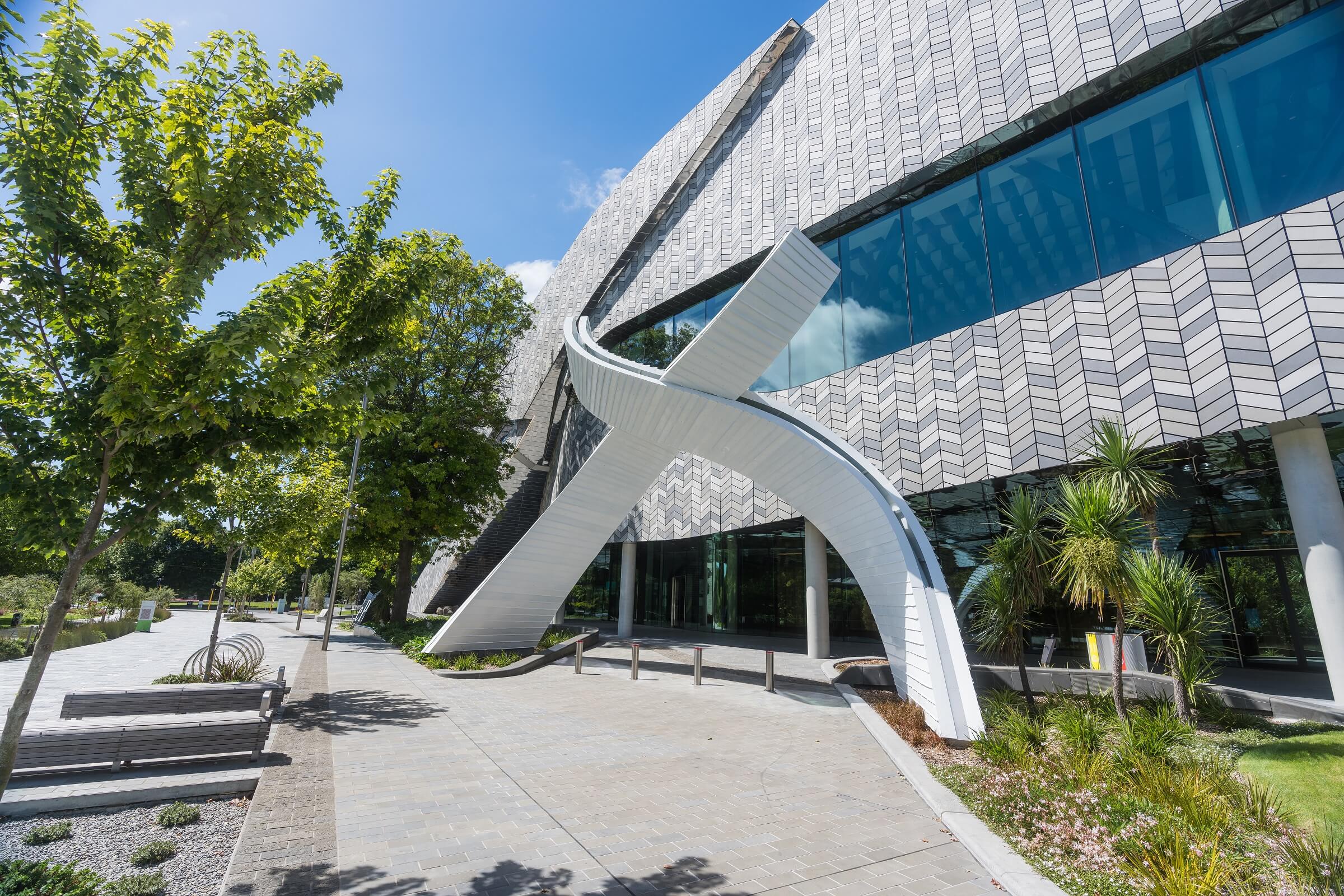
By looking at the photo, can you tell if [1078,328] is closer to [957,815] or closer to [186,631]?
[957,815]

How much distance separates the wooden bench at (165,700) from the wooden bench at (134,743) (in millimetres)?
273

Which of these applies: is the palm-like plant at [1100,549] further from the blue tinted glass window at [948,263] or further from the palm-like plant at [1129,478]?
the blue tinted glass window at [948,263]

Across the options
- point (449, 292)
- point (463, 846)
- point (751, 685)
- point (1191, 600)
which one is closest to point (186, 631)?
point (449, 292)

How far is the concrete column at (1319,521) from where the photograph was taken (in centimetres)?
914

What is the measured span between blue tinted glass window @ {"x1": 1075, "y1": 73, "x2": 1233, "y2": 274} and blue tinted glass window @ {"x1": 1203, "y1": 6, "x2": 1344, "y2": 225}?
1.04 feet

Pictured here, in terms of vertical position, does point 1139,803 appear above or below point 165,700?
below

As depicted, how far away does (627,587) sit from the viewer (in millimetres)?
25297

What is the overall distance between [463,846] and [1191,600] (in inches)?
357

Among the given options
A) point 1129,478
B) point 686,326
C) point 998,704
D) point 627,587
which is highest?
point 686,326

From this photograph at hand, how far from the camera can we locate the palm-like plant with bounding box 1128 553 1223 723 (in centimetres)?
816

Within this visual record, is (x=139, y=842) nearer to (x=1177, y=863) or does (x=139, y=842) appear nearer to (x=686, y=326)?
(x=1177, y=863)

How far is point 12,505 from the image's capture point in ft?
16.6

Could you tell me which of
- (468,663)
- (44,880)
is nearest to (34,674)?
(44,880)

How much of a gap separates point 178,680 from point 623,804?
933 cm
